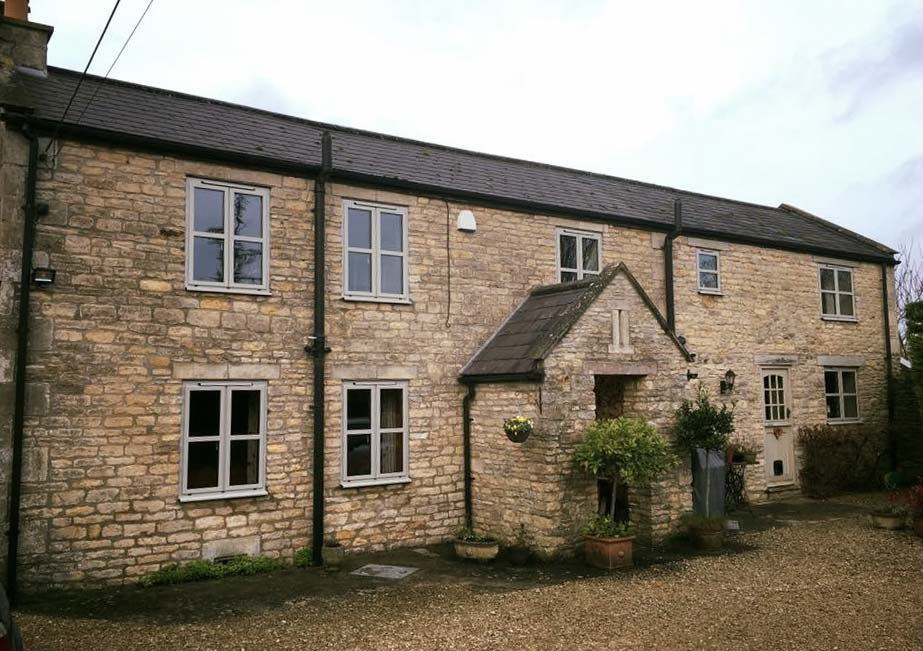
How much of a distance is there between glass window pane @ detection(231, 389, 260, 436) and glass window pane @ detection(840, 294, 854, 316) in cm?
1479

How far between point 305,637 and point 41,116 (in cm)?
722

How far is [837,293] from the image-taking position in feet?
57.6

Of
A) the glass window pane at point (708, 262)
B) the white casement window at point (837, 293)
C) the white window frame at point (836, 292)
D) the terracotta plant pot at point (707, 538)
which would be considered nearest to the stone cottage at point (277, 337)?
the terracotta plant pot at point (707, 538)

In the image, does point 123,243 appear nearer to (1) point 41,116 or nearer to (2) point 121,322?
(2) point 121,322

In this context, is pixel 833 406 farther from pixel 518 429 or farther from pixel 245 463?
pixel 245 463

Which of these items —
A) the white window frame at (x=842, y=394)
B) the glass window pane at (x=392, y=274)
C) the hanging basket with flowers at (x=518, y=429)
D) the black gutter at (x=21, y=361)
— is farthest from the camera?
the white window frame at (x=842, y=394)

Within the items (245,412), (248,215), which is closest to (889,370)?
(245,412)

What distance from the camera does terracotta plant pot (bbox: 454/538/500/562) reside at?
10164 millimetres

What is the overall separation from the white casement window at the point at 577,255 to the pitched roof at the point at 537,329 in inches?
40.7

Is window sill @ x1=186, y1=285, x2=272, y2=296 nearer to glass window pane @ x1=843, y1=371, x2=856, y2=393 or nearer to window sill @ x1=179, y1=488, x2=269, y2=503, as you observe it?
window sill @ x1=179, y1=488, x2=269, y2=503

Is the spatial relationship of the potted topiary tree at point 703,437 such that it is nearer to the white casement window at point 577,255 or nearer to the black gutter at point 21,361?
the white casement window at point 577,255

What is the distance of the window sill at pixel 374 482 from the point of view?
34.7 feet

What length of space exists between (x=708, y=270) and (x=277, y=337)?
967 centimetres

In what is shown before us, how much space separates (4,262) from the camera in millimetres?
8633
